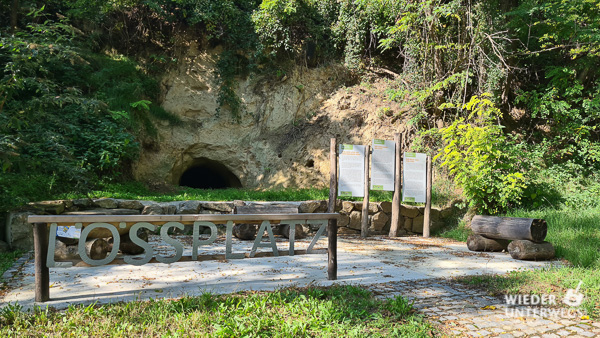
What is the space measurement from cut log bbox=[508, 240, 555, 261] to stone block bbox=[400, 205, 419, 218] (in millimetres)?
3305

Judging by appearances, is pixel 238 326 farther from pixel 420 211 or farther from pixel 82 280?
pixel 420 211

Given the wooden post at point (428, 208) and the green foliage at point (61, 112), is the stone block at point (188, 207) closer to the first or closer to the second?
the green foliage at point (61, 112)

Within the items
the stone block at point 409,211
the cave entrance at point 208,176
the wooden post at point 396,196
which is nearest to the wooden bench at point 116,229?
the wooden post at point 396,196

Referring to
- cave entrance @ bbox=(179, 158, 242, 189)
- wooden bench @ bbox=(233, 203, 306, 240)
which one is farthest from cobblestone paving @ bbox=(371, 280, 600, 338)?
cave entrance @ bbox=(179, 158, 242, 189)

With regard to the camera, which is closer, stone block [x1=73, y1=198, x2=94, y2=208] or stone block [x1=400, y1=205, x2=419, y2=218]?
stone block [x1=73, y1=198, x2=94, y2=208]

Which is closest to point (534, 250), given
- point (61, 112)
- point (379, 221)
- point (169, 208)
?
point (379, 221)

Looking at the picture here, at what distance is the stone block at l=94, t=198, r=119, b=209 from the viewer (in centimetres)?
759

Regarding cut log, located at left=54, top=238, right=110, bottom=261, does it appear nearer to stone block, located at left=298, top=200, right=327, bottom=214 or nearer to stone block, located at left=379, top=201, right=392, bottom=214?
stone block, located at left=298, top=200, right=327, bottom=214

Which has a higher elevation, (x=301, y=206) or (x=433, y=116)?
(x=433, y=116)

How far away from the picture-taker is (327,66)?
13.4 meters

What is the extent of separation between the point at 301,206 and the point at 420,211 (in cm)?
314

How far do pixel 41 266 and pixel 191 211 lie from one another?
4.39m

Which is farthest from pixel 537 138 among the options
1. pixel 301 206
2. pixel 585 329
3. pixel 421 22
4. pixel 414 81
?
pixel 585 329

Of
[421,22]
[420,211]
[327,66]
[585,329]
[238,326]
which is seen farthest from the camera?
[327,66]
